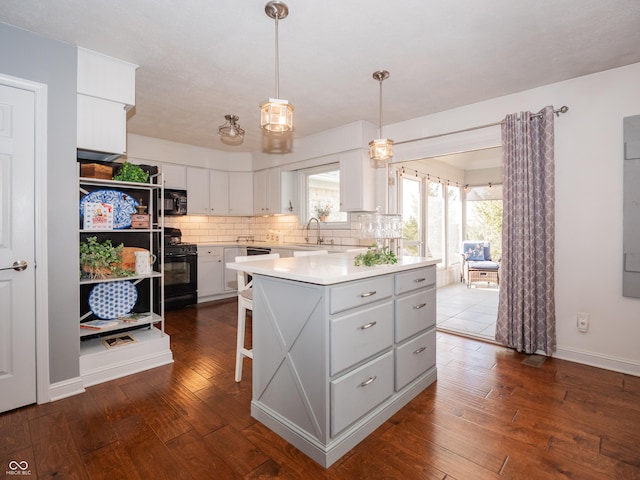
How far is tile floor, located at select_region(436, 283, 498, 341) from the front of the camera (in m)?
3.90

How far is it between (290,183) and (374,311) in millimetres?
3892

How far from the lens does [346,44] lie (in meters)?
2.47

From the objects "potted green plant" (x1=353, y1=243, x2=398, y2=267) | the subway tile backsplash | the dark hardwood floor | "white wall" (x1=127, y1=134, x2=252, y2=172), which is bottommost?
the dark hardwood floor

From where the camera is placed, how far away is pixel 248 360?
3084 mm

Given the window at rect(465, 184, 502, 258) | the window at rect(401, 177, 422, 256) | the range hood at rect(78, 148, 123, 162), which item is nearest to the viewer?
the range hood at rect(78, 148, 123, 162)

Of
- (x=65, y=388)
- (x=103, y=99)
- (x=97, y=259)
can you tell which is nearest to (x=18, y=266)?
(x=97, y=259)

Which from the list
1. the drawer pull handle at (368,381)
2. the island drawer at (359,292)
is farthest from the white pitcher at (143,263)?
the drawer pull handle at (368,381)

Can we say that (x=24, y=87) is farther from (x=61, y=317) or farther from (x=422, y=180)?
(x=422, y=180)

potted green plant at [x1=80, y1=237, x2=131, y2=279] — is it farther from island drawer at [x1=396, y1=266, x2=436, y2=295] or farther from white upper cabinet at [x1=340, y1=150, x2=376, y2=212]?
white upper cabinet at [x1=340, y1=150, x2=376, y2=212]

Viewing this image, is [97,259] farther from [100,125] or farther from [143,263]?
[100,125]

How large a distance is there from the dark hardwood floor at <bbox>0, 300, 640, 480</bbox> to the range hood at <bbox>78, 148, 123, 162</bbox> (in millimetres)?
1881

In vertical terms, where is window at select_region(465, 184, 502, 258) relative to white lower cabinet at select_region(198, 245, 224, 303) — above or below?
above

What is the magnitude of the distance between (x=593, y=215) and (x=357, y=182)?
2419mm

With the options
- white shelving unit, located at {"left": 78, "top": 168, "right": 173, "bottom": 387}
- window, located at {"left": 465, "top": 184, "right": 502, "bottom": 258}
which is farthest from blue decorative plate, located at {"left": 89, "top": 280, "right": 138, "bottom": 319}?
window, located at {"left": 465, "top": 184, "right": 502, "bottom": 258}
